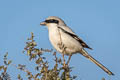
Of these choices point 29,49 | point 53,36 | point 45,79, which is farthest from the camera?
point 53,36

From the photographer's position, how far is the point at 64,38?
6691 mm

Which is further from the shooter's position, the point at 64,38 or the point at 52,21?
the point at 52,21

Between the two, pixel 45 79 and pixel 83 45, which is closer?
pixel 45 79

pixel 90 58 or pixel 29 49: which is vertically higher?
pixel 29 49

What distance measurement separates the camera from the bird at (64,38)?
6676 millimetres

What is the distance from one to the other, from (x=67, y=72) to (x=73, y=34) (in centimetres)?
234

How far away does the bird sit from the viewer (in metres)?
6.68

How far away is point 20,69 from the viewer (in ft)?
14.2

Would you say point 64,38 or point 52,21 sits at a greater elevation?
point 52,21

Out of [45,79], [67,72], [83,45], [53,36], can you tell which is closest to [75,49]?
[83,45]

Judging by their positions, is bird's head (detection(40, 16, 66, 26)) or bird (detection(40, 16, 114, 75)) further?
bird's head (detection(40, 16, 66, 26))

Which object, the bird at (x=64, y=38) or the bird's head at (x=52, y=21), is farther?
the bird's head at (x=52, y=21)

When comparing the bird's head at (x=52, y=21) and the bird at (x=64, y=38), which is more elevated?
the bird's head at (x=52, y=21)

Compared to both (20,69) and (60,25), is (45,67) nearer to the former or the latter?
(20,69)
